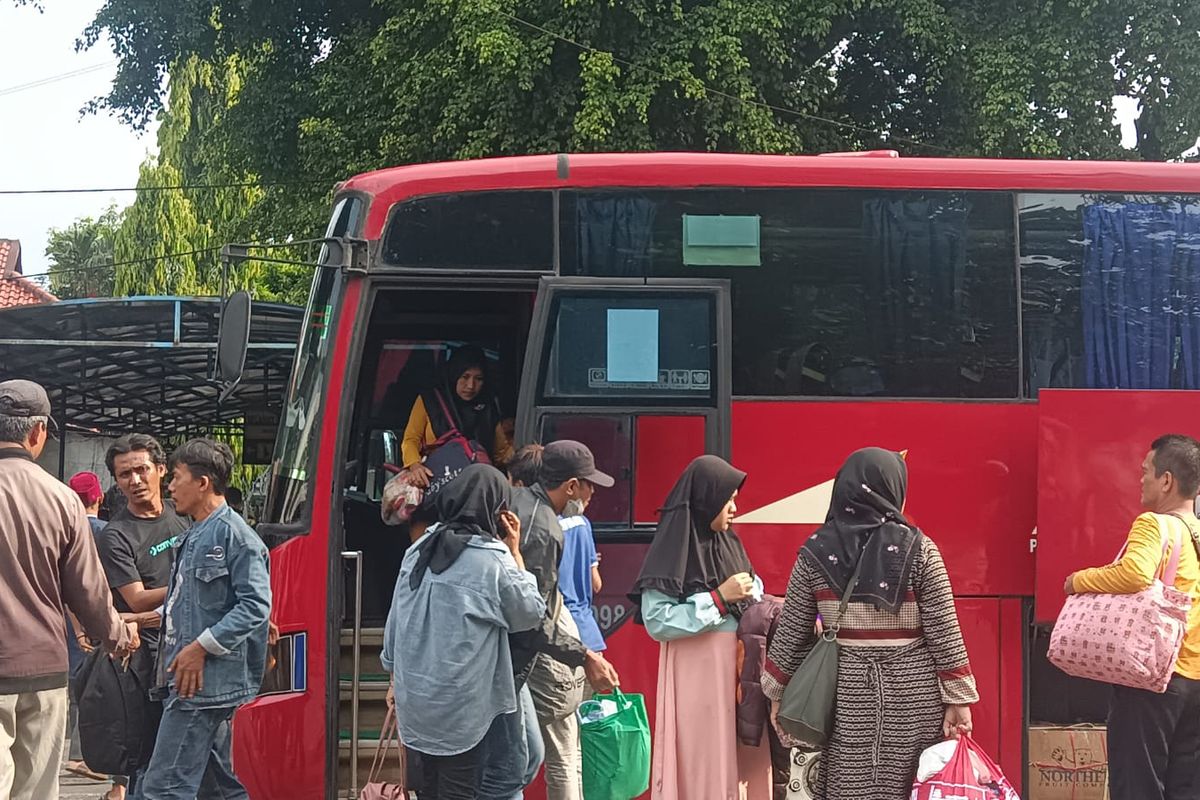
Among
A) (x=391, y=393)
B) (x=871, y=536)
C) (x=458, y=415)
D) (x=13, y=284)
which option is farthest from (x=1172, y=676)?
(x=13, y=284)

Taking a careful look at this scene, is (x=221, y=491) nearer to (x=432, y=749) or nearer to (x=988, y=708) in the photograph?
(x=432, y=749)

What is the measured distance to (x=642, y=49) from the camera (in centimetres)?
1407

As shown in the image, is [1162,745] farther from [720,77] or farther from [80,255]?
[80,255]

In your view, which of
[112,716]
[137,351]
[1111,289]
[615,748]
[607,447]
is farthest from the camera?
[137,351]

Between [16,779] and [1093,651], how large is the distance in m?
4.17

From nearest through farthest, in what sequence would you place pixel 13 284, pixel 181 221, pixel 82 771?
1. pixel 82 771
2. pixel 181 221
3. pixel 13 284

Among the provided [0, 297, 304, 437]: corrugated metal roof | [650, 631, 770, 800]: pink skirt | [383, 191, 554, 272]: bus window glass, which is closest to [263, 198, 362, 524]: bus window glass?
[383, 191, 554, 272]: bus window glass

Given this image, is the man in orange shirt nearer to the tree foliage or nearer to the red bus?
the red bus

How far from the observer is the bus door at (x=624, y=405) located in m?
6.27

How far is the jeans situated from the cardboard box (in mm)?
4309

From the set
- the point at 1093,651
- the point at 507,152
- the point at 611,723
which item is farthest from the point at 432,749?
the point at 507,152

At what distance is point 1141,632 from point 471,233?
3.41 m

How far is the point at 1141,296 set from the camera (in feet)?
21.9

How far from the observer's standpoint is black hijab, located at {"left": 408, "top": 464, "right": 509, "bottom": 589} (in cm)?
468
